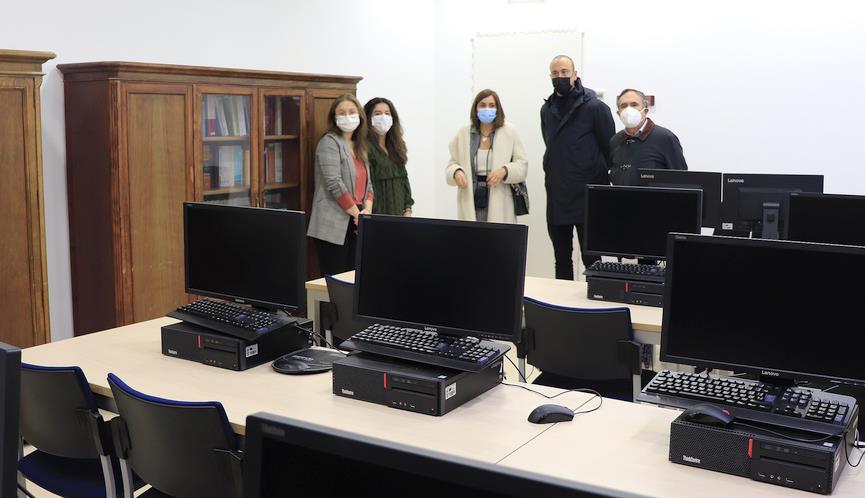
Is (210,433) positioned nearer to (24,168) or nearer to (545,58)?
(24,168)

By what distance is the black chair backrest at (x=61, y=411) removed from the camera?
8.14 feet

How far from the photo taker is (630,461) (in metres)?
2.15

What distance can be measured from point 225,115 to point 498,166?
194cm

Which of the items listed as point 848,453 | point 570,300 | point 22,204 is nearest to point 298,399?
point 848,453

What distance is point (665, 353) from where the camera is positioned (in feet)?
7.61

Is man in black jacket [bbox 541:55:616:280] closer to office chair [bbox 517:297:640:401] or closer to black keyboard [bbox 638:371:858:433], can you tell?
office chair [bbox 517:297:640:401]

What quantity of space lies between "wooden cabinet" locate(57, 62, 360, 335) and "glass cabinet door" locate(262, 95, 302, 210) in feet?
0.81

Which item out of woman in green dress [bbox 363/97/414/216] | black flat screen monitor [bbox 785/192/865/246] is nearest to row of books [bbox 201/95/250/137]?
woman in green dress [bbox 363/97/414/216]

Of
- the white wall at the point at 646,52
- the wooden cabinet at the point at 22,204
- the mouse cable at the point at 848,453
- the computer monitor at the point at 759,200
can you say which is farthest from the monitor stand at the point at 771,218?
the wooden cabinet at the point at 22,204

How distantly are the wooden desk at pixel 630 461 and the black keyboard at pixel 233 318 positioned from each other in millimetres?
1058

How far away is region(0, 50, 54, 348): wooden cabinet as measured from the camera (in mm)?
4137

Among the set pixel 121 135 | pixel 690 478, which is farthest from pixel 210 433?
pixel 121 135

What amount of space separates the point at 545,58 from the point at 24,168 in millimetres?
4417

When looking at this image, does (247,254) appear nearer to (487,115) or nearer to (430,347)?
(430,347)
